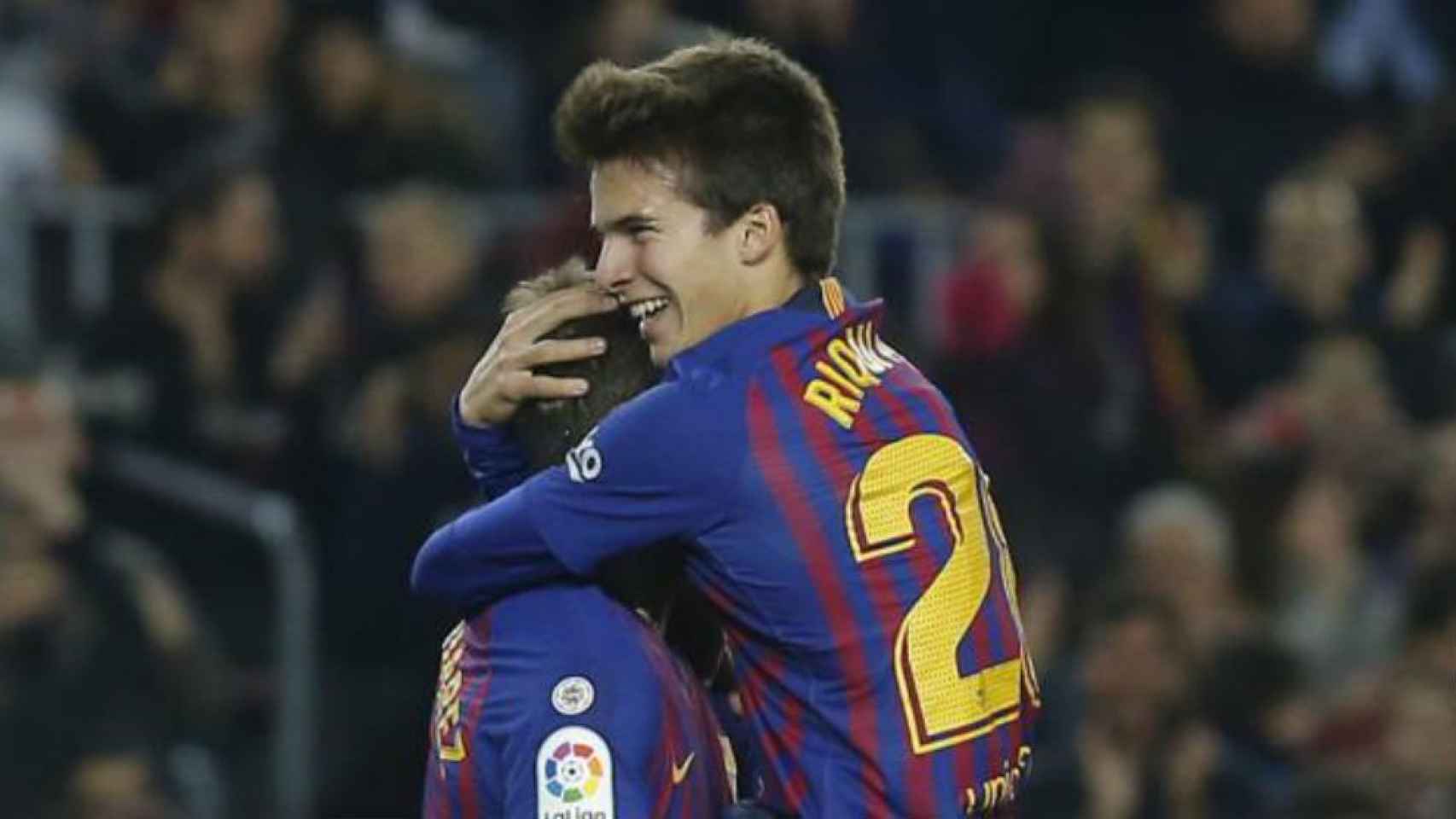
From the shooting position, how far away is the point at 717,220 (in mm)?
4121

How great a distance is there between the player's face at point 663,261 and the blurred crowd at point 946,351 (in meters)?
3.07

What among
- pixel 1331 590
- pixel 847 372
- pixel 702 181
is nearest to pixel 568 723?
pixel 847 372

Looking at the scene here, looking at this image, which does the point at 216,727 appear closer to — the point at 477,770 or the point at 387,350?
the point at 387,350

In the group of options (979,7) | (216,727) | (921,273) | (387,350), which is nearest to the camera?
(216,727)

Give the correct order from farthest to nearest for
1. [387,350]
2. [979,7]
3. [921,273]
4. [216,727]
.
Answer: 1. [979,7]
2. [921,273]
3. [387,350]
4. [216,727]

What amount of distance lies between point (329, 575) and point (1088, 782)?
215cm

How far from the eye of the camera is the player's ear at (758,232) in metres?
4.13

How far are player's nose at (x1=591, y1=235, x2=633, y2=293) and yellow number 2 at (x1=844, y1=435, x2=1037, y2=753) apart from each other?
0.38 m

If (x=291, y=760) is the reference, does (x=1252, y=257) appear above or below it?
above

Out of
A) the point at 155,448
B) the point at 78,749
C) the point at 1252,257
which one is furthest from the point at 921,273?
the point at 78,749

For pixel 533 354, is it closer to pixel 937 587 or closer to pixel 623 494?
pixel 623 494

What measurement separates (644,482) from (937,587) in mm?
377

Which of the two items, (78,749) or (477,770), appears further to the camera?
(78,749)

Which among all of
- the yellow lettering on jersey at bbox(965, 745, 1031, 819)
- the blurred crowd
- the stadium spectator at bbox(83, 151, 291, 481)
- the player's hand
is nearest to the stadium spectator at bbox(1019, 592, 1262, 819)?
the blurred crowd
